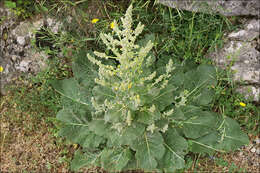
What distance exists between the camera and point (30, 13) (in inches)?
130

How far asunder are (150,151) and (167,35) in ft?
4.82

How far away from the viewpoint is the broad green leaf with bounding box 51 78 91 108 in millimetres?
3029

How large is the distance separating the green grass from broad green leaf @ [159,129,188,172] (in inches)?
29.9

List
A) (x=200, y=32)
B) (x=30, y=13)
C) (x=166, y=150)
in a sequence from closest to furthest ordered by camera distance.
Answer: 1. (x=166, y=150)
2. (x=200, y=32)
3. (x=30, y=13)

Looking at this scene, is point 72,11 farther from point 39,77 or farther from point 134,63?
point 134,63

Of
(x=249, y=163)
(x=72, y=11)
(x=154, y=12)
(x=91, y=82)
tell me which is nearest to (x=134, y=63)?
(x=91, y=82)

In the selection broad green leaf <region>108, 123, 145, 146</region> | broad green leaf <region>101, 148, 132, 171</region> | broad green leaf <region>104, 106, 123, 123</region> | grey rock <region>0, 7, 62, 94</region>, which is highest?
grey rock <region>0, 7, 62, 94</region>

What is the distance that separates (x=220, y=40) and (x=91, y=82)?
5.52 ft

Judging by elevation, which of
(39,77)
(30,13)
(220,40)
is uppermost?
(30,13)

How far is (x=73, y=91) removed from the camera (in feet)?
10.1

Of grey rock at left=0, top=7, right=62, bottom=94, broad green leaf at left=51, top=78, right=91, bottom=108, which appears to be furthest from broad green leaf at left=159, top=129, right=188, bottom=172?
grey rock at left=0, top=7, right=62, bottom=94

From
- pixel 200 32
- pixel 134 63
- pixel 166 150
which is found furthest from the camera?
pixel 200 32

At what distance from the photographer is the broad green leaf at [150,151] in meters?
2.61

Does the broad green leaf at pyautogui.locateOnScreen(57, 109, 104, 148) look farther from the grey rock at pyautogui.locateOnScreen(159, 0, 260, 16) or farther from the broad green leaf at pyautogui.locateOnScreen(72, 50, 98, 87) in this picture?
the grey rock at pyautogui.locateOnScreen(159, 0, 260, 16)
